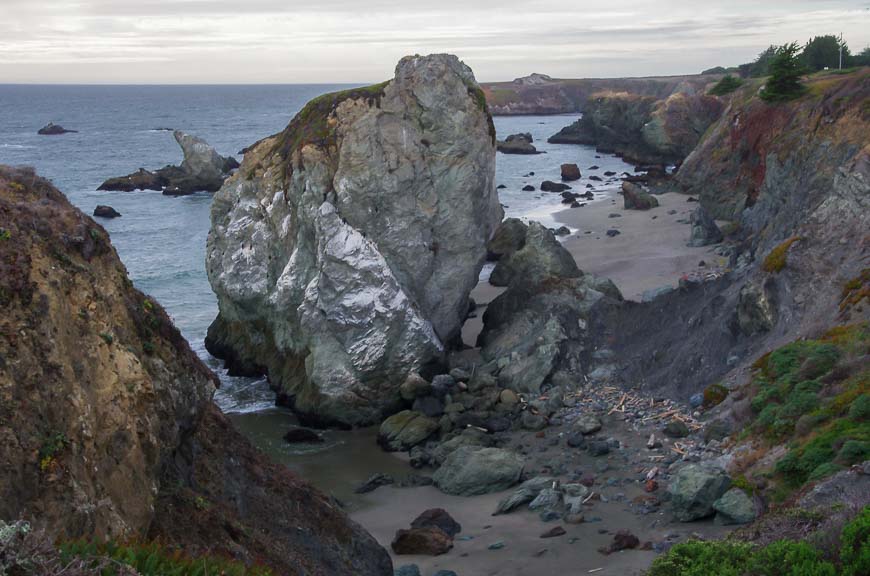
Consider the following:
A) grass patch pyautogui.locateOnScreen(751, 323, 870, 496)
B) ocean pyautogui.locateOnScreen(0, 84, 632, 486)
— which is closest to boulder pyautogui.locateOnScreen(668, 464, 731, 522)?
grass patch pyautogui.locateOnScreen(751, 323, 870, 496)

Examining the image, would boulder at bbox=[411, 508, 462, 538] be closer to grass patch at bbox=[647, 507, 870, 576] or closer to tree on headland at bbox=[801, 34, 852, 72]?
grass patch at bbox=[647, 507, 870, 576]

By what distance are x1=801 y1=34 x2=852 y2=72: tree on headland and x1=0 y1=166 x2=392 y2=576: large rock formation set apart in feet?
222

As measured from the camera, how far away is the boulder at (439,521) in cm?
1966

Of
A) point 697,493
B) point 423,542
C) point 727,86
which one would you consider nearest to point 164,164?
point 727,86

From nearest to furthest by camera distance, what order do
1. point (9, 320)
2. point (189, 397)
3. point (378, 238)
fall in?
point (9, 320)
point (189, 397)
point (378, 238)

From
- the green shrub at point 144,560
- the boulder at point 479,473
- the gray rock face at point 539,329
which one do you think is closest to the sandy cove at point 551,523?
the boulder at point 479,473

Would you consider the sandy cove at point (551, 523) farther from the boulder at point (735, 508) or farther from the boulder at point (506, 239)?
the boulder at point (506, 239)

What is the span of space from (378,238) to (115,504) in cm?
1994

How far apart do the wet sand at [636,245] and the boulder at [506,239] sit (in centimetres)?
272

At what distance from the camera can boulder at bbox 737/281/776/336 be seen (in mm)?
25547

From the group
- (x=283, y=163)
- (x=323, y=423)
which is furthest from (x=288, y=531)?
(x=283, y=163)

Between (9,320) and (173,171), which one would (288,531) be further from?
(173,171)

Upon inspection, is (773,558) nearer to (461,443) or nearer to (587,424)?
(587,424)

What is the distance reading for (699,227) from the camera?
143 ft
